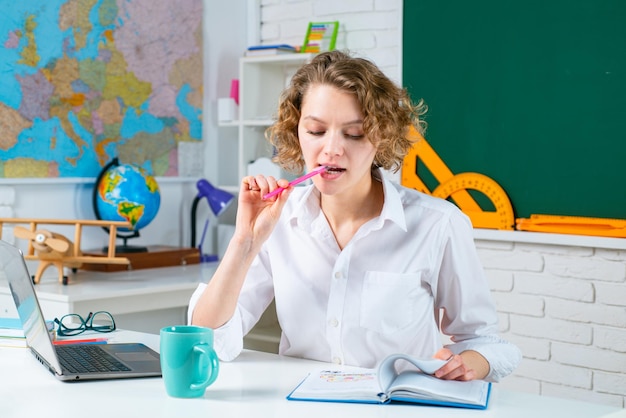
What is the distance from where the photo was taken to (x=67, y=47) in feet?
10.8

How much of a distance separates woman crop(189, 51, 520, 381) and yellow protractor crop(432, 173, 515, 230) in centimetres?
130

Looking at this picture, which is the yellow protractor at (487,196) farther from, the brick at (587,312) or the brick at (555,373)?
the brick at (555,373)

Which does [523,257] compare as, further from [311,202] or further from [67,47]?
[67,47]

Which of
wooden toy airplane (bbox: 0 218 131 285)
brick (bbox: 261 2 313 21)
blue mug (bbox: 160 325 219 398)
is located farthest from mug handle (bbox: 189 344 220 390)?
brick (bbox: 261 2 313 21)

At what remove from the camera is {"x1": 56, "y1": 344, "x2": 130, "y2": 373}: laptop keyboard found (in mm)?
1501

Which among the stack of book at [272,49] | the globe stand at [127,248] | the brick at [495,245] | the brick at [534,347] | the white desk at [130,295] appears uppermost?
the stack of book at [272,49]

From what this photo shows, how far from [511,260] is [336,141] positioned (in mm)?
1571

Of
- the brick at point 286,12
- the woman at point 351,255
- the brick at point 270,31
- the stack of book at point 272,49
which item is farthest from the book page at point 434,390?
the brick at point 270,31

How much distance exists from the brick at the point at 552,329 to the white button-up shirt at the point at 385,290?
1267 mm

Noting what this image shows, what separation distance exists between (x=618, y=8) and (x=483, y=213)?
813 millimetres

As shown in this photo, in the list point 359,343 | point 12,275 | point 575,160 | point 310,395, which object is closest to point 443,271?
point 359,343

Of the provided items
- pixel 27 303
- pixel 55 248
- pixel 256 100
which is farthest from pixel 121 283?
pixel 27 303

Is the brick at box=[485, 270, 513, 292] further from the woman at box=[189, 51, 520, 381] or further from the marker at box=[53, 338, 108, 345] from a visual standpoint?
the marker at box=[53, 338, 108, 345]

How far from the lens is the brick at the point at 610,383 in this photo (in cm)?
286
